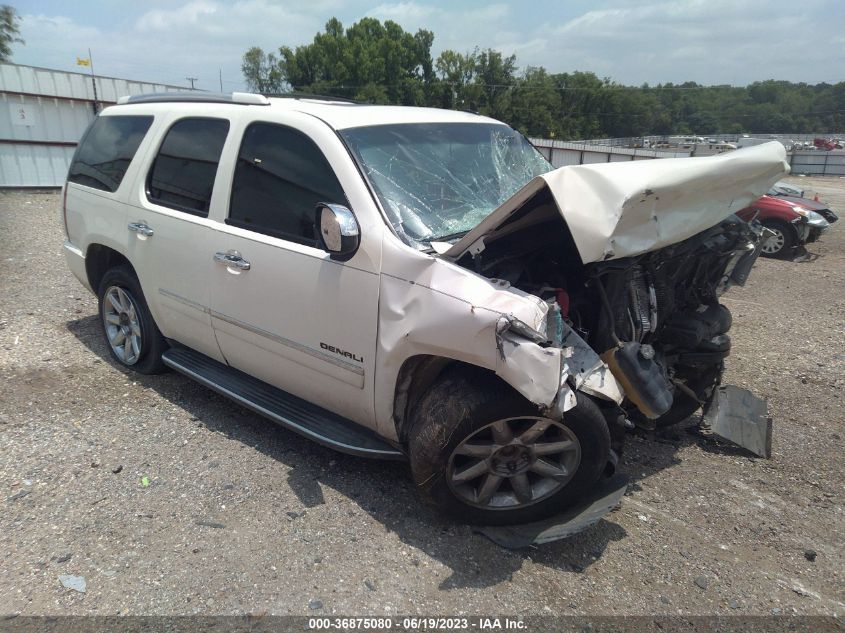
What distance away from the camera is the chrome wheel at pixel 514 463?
279 cm

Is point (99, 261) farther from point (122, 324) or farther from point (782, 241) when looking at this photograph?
point (782, 241)

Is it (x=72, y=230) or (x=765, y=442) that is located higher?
(x=72, y=230)

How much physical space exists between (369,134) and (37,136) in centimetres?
1574

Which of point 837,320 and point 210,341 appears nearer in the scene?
point 210,341

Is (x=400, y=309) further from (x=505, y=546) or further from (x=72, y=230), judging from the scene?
(x=72, y=230)

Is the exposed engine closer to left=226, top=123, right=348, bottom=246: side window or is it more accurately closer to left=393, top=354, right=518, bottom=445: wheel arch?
left=393, top=354, right=518, bottom=445: wheel arch

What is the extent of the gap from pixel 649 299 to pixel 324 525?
211 centimetres

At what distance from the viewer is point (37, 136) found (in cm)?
1530

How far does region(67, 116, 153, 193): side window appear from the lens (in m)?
4.32

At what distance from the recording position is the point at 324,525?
301cm

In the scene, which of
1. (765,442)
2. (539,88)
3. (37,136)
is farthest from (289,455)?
(539,88)

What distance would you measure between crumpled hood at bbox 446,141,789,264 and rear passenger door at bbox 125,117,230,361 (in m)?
1.73

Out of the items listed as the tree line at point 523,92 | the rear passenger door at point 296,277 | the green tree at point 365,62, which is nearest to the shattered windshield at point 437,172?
the rear passenger door at point 296,277

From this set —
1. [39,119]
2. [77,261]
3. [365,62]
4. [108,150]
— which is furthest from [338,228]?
[365,62]
